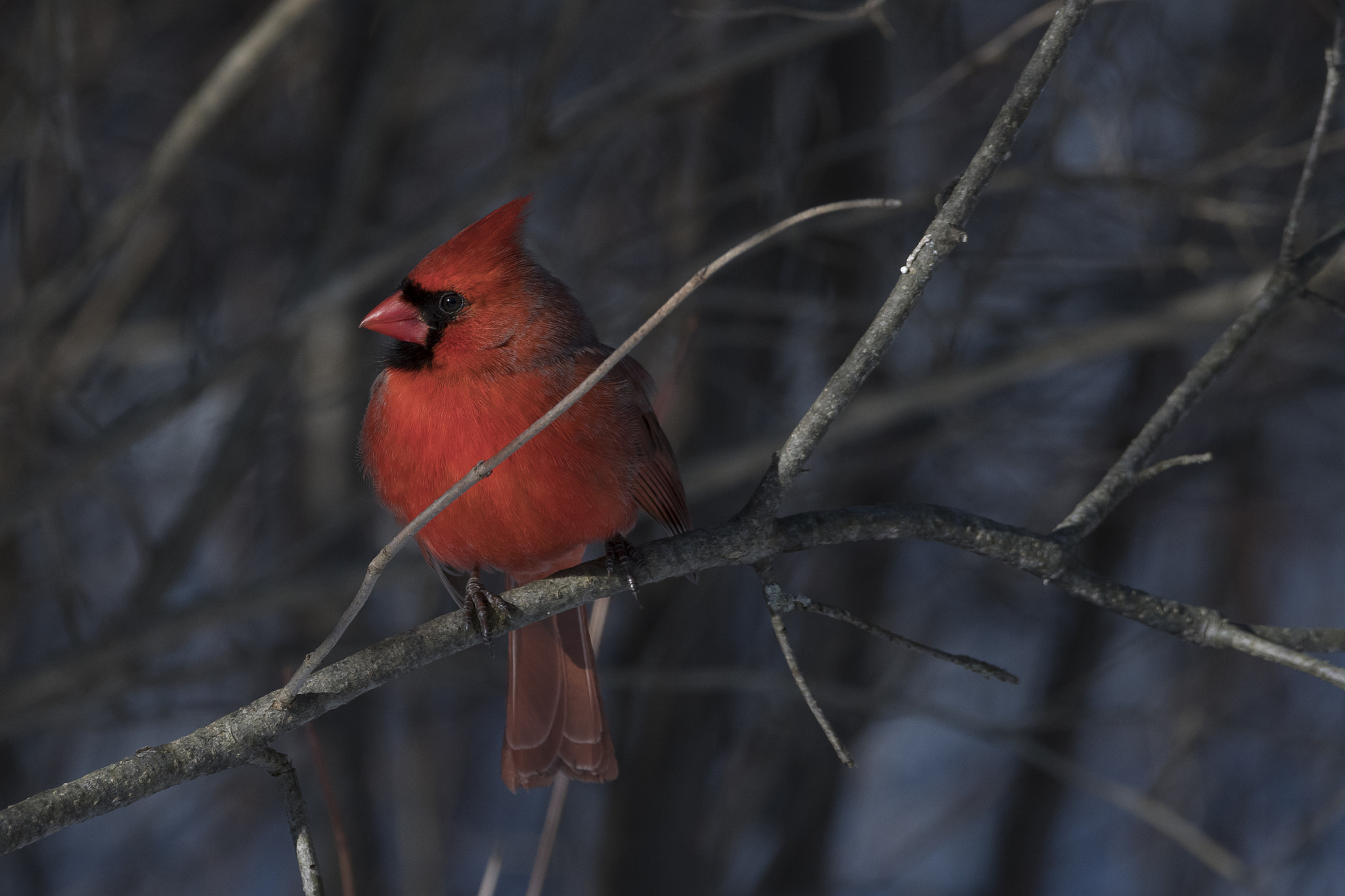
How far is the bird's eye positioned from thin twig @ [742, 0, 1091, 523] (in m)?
0.96

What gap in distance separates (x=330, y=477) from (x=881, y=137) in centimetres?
225

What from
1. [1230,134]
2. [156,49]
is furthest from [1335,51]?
[156,49]

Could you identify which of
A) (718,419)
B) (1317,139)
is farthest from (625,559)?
(718,419)

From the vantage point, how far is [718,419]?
406cm

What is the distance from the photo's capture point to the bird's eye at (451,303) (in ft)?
7.79

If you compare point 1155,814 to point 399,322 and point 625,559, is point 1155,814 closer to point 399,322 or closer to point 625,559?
point 625,559

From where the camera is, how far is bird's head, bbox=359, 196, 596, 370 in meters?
2.34

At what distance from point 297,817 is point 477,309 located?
106 centimetres

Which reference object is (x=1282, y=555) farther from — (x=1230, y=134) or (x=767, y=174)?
(x=767, y=174)

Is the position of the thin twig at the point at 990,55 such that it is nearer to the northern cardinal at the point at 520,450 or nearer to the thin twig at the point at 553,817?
the northern cardinal at the point at 520,450

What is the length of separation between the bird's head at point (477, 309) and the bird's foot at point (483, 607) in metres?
0.44

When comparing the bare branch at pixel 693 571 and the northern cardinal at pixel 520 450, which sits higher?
the northern cardinal at pixel 520 450

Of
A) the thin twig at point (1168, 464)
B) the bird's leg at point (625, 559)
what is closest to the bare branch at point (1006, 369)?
the bird's leg at point (625, 559)

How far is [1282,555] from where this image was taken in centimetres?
532
